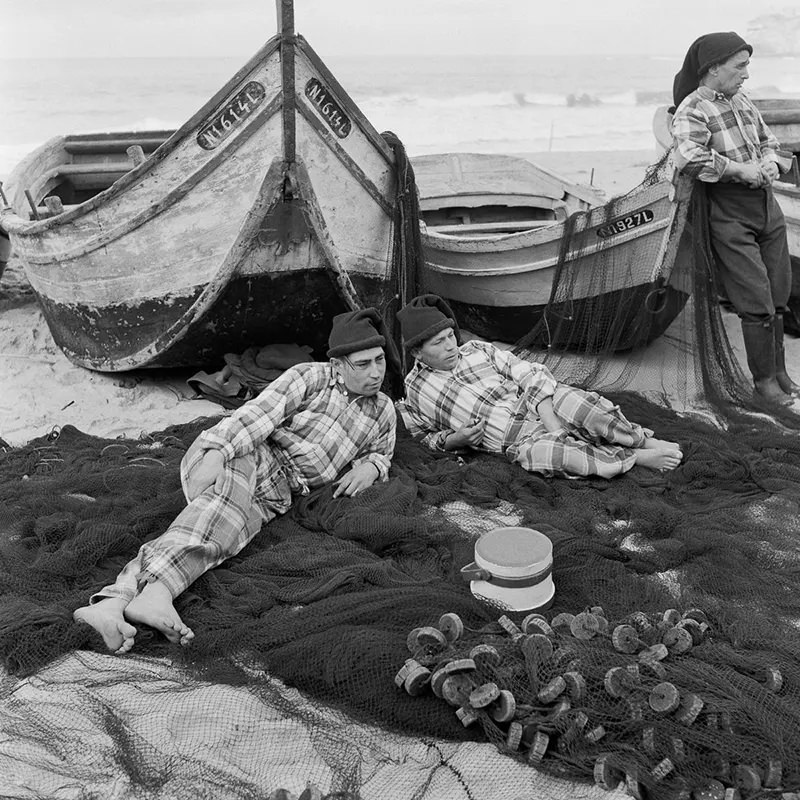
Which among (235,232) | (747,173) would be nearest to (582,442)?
(747,173)

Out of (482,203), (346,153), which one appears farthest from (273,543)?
(482,203)

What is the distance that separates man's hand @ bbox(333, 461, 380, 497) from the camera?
12.1 ft

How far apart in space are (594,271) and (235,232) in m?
2.39

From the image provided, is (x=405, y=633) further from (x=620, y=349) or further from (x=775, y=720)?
(x=620, y=349)

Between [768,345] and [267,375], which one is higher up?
[768,345]

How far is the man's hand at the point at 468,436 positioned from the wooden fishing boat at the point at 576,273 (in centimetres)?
163

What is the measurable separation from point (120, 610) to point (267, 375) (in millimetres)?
2927

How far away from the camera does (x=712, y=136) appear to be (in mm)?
5027

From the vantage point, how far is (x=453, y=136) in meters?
30.0

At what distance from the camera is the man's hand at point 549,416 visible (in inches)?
161

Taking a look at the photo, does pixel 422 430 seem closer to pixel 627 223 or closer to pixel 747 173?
pixel 627 223

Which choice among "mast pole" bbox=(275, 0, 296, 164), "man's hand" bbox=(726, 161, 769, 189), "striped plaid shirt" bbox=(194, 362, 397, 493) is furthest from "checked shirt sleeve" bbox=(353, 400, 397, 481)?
"man's hand" bbox=(726, 161, 769, 189)

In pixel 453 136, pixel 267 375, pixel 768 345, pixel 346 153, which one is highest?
pixel 346 153

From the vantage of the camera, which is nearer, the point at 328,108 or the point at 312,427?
the point at 312,427
